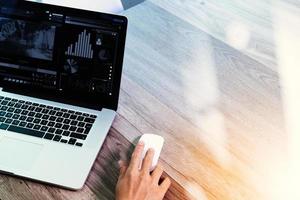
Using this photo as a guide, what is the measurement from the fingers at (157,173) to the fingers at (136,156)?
4cm

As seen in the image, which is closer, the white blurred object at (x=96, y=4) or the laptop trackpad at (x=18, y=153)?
the laptop trackpad at (x=18, y=153)

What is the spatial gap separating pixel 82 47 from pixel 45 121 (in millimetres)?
190

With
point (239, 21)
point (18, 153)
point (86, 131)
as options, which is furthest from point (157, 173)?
point (239, 21)

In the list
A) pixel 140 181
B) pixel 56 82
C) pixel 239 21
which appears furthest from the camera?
pixel 239 21

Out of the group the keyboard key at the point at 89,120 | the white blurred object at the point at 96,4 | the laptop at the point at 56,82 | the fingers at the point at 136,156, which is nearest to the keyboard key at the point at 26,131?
the laptop at the point at 56,82

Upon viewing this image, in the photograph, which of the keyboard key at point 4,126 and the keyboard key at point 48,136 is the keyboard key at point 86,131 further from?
the keyboard key at point 4,126

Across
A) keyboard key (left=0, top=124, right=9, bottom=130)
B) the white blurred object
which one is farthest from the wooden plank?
keyboard key (left=0, top=124, right=9, bottom=130)

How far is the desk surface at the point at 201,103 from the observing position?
2.83 ft

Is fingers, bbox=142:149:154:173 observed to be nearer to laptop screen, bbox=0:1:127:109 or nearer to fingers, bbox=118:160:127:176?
fingers, bbox=118:160:127:176

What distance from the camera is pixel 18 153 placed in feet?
2.91

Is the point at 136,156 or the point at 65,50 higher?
the point at 65,50

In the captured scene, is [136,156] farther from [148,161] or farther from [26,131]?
[26,131]

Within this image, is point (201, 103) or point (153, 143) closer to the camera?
point (153, 143)

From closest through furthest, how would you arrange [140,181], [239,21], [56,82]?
[140,181]
[56,82]
[239,21]
